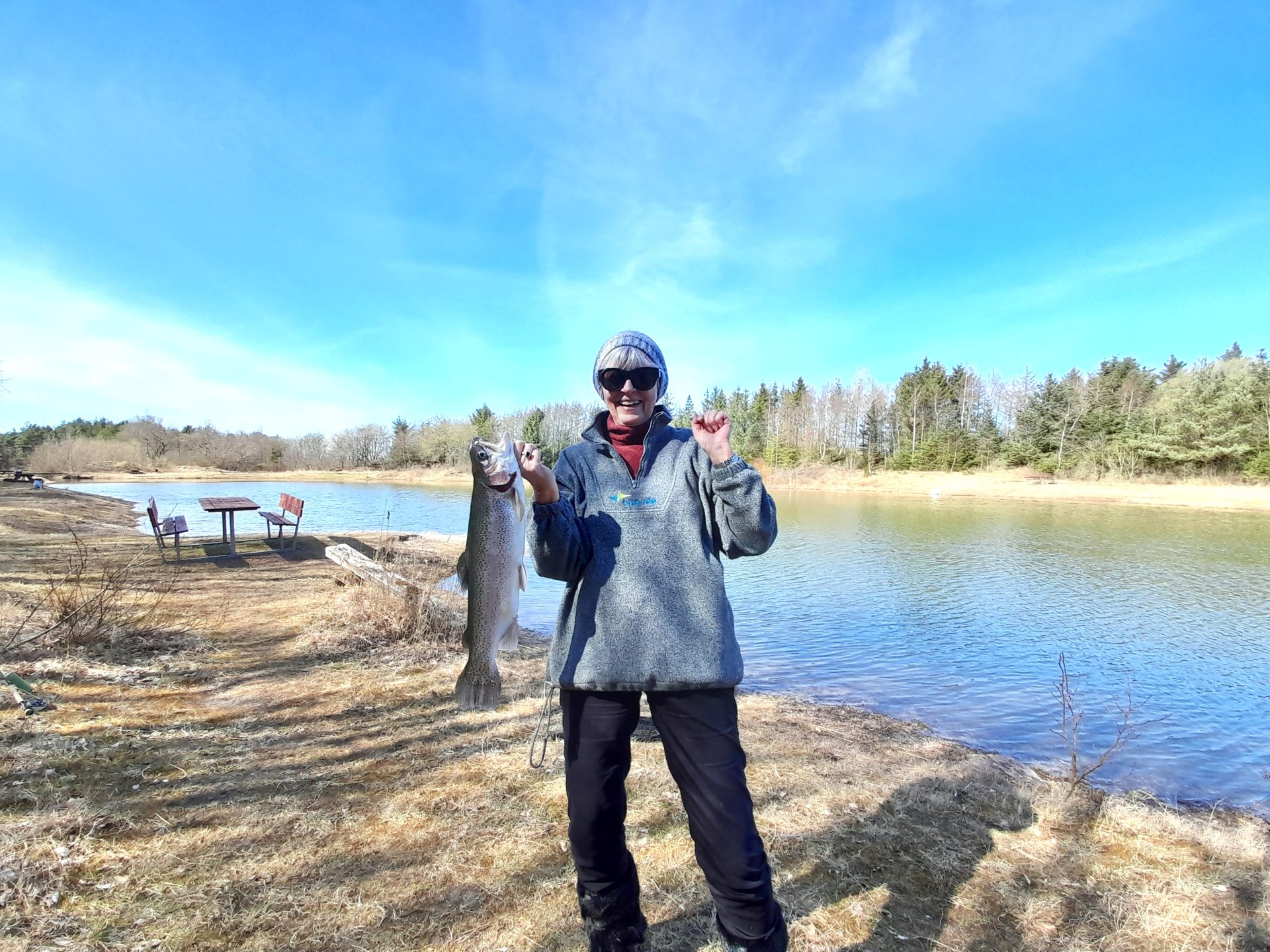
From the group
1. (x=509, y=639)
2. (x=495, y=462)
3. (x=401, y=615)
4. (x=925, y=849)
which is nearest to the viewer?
(x=495, y=462)

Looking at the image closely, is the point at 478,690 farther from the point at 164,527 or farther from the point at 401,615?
the point at 164,527

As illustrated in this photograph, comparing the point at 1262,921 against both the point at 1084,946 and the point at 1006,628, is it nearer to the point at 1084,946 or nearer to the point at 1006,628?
the point at 1084,946

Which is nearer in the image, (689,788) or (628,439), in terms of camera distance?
(689,788)

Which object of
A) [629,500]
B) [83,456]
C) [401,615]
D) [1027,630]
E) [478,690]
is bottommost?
Result: [1027,630]

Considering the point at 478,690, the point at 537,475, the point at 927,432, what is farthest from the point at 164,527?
the point at 927,432

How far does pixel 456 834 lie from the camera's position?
360cm

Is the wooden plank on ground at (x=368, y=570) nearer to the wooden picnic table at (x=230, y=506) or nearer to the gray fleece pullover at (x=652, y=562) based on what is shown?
the wooden picnic table at (x=230, y=506)

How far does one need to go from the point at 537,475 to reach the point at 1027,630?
39.5 feet

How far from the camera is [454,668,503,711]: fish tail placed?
3008 millimetres

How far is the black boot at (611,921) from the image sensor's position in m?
2.50

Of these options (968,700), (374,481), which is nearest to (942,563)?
(968,700)

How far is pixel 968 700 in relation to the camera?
7.96 metres

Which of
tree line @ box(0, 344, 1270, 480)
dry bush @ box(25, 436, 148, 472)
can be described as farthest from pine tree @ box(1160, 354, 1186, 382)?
dry bush @ box(25, 436, 148, 472)

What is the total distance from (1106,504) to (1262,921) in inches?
1661
